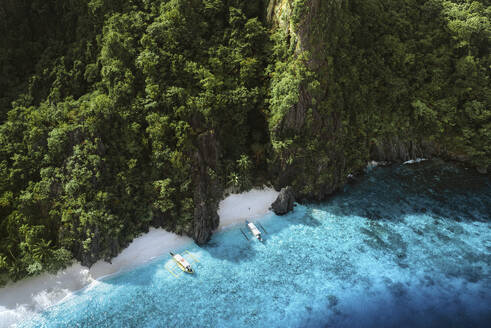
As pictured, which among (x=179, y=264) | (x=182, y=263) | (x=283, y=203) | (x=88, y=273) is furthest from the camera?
(x=283, y=203)

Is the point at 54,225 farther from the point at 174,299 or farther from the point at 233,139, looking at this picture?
the point at 233,139

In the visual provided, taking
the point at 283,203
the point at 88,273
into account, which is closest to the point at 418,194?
the point at 283,203

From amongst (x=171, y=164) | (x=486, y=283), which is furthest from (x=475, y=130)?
(x=171, y=164)

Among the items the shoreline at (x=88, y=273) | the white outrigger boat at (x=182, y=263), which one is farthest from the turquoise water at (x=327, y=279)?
the shoreline at (x=88, y=273)

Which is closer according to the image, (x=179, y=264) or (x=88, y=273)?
(x=88, y=273)

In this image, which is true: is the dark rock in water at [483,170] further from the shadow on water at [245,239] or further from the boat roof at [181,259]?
→ the boat roof at [181,259]

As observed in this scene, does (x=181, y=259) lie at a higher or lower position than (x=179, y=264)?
higher

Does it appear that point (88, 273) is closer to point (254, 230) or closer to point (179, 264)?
point (179, 264)

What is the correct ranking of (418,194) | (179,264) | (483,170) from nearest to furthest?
(179,264), (418,194), (483,170)
